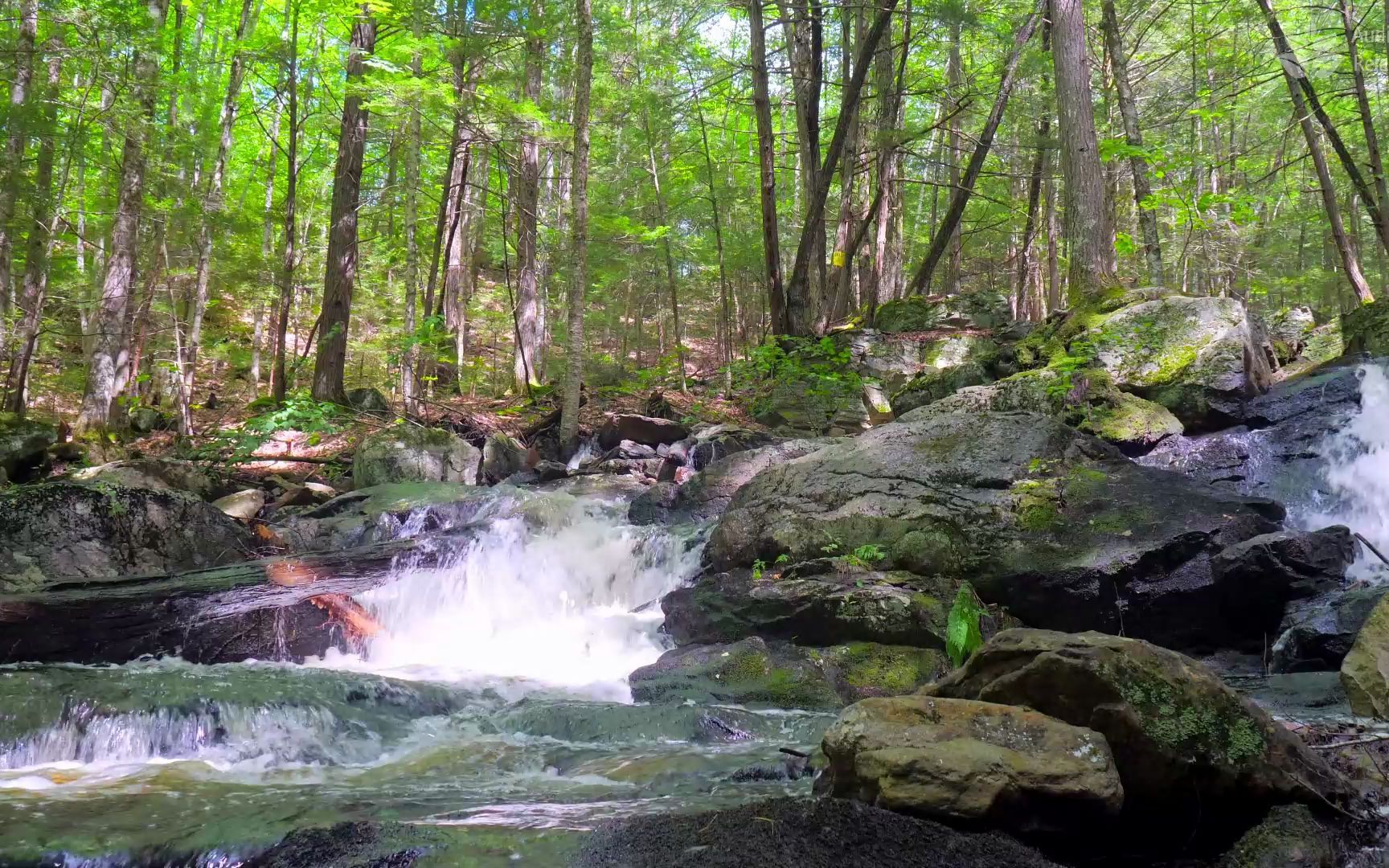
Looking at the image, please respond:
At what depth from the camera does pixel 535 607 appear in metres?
8.38

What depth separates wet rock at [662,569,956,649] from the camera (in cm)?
595

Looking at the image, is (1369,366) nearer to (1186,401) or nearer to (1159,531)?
(1186,401)

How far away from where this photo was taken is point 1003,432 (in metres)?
7.76

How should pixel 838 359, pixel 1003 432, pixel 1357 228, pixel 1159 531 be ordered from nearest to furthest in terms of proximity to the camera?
pixel 1159 531
pixel 1003 432
pixel 838 359
pixel 1357 228

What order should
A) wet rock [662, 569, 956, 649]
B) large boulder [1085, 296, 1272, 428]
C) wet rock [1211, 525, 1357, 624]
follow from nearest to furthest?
wet rock [1211, 525, 1357, 624], wet rock [662, 569, 956, 649], large boulder [1085, 296, 1272, 428]

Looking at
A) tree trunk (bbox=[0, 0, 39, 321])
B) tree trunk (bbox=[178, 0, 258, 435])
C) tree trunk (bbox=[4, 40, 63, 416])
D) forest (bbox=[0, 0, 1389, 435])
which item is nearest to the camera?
tree trunk (bbox=[0, 0, 39, 321])

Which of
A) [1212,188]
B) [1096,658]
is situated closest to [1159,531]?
[1096,658]

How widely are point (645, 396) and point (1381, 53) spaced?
13443 mm

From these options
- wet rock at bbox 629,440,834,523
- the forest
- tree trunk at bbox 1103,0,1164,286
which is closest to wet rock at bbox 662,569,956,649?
wet rock at bbox 629,440,834,523

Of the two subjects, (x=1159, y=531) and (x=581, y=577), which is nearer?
(x=1159, y=531)

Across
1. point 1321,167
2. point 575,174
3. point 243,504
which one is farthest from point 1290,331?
point 243,504

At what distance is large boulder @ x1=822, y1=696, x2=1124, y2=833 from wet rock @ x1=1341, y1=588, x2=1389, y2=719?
2.06 meters

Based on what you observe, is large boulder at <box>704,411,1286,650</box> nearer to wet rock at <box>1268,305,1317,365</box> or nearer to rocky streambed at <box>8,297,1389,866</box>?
rocky streambed at <box>8,297,1389,866</box>

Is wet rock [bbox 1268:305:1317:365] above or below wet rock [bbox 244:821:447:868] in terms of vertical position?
above
